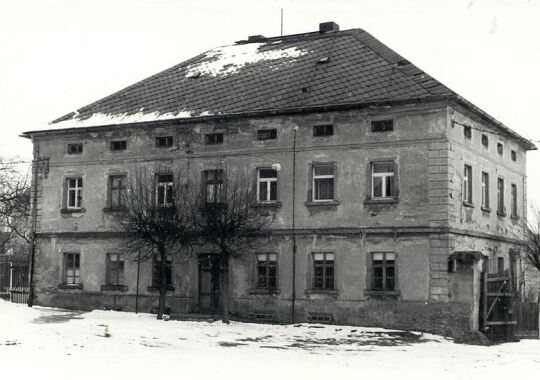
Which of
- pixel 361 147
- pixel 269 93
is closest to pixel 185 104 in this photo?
pixel 269 93

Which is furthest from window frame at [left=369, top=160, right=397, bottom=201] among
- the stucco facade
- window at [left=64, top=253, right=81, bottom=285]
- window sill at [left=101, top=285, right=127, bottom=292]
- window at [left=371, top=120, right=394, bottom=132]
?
window at [left=64, top=253, right=81, bottom=285]

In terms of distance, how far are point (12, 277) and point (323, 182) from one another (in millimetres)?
18500

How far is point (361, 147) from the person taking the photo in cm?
2614

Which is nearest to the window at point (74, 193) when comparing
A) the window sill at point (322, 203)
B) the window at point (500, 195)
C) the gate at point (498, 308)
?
the window sill at point (322, 203)

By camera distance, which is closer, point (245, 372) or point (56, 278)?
point (245, 372)

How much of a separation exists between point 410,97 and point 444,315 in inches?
269

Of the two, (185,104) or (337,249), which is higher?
(185,104)

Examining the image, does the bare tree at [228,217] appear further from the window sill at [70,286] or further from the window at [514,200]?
the window at [514,200]

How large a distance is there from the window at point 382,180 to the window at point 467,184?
2.64 meters

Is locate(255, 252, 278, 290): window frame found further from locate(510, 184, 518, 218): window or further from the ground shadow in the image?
locate(510, 184, 518, 218): window

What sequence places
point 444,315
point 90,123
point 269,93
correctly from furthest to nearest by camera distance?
point 90,123 → point 269,93 → point 444,315

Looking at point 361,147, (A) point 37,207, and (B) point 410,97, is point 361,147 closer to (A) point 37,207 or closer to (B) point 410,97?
(B) point 410,97

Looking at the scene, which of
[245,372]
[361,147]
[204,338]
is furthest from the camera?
[361,147]

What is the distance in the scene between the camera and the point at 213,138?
2870cm
